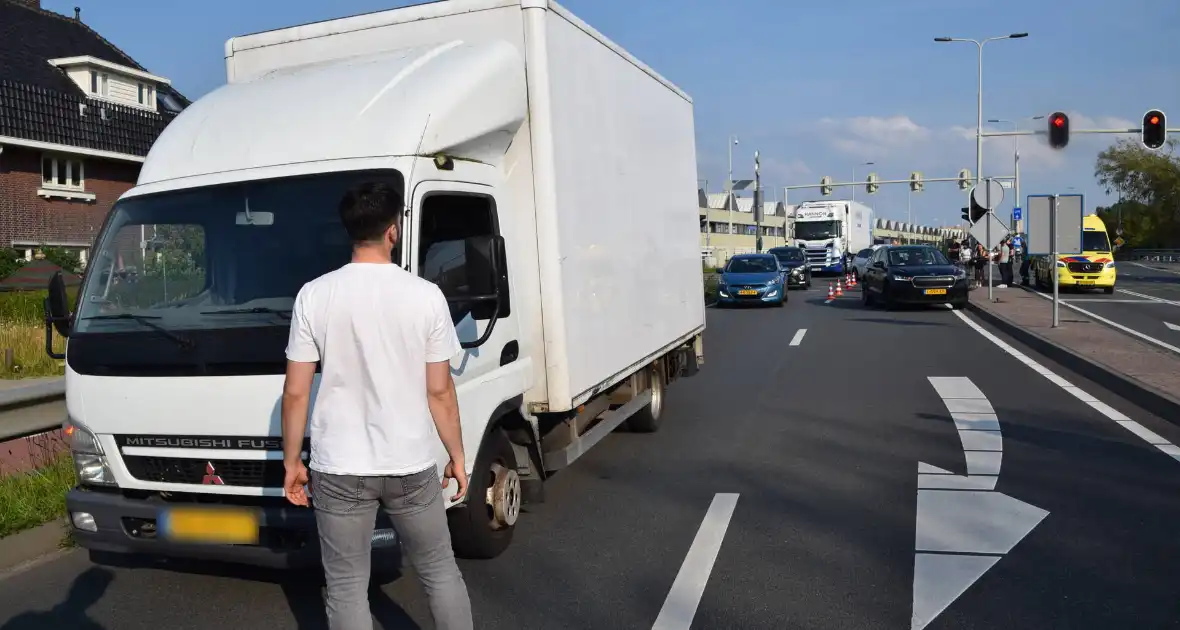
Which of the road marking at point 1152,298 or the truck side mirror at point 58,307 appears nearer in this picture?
the truck side mirror at point 58,307

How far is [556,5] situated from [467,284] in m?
2.05

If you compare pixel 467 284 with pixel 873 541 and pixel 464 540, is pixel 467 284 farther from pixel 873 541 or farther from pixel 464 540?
pixel 873 541

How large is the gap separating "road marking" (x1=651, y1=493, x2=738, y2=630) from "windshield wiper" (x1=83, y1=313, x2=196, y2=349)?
2376mm

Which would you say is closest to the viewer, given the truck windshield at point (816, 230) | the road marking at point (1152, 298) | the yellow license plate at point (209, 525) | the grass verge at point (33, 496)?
the yellow license plate at point (209, 525)

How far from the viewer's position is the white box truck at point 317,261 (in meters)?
4.43

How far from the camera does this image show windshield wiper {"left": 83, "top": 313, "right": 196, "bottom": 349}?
4469 millimetres

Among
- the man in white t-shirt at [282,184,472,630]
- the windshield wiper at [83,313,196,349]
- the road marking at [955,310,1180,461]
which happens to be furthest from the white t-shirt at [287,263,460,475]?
the road marking at [955,310,1180,461]

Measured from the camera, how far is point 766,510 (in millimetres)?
6312

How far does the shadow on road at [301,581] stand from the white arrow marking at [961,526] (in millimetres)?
2251

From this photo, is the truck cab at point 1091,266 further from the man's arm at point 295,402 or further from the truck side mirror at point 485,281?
the man's arm at point 295,402

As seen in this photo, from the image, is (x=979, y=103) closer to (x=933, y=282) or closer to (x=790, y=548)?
(x=933, y=282)

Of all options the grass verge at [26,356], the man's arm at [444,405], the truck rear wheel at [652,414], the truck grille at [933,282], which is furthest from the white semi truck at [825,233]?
the man's arm at [444,405]

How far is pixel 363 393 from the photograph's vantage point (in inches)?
130

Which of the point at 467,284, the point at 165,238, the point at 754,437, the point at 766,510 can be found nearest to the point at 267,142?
the point at 165,238
